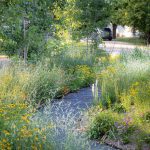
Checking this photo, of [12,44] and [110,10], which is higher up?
[110,10]

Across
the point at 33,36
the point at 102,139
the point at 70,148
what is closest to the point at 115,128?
the point at 102,139

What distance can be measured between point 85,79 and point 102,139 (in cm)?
491

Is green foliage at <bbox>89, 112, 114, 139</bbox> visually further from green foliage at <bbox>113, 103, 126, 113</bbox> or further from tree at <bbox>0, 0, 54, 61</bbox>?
tree at <bbox>0, 0, 54, 61</bbox>

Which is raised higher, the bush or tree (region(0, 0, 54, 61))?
tree (region(0, 0, 54, 61))

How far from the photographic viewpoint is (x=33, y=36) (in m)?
11.1

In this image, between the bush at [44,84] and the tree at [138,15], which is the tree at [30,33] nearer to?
the bush at [44,84]

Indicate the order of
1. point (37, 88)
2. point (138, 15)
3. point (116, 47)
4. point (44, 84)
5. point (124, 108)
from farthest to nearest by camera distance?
point (138, 15)
point (116, 47)
point (44, 84)
point (37, 88)
point (124, 108)

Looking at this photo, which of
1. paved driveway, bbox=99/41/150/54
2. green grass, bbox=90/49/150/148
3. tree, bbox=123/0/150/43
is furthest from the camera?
tree, bbox=123/0/150/43

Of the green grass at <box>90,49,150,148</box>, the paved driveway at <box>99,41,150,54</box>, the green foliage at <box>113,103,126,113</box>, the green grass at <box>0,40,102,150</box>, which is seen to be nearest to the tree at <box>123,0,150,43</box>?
the paved driveway at <box>99,41,150,54</box>

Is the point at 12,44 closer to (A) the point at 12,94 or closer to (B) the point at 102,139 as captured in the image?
(A) the point at 12,94

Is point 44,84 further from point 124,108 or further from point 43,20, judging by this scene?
point 43,20

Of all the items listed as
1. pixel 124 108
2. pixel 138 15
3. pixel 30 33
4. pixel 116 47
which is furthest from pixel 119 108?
pixel 138 15

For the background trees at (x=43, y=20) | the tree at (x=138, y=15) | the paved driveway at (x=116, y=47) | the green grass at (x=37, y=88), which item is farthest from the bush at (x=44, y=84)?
the tree at (x=138, y=15)

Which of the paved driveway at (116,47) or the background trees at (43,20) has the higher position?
the background trees at (43,20)
